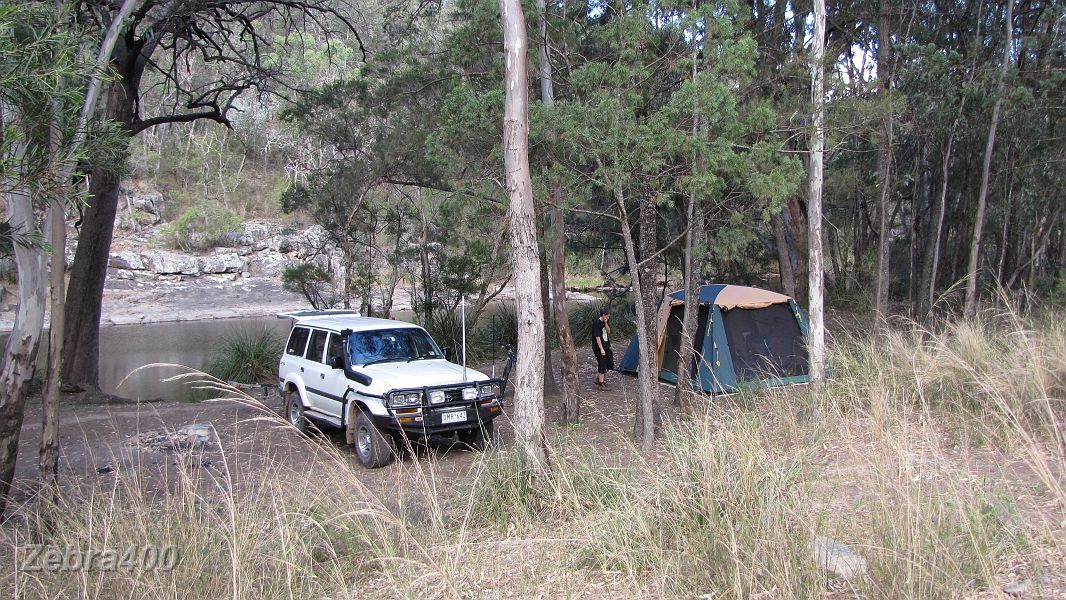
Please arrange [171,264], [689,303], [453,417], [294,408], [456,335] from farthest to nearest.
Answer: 1. [171,264]
2. [456,335]
3. [294,408]
4. [689,303]
5. [453,417]

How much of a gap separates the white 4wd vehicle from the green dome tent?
4258 mm

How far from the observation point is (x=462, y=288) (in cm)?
1708

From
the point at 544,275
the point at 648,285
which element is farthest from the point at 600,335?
the point at 648,285

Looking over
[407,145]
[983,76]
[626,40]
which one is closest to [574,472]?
[626,40]

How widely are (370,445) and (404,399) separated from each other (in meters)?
0.79

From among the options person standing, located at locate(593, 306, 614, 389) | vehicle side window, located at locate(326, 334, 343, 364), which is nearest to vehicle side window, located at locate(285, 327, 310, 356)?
vehicle side window, located at locate(326, 334, 343, 364)

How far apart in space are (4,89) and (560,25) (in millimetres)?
6241

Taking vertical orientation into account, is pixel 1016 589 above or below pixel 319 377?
above

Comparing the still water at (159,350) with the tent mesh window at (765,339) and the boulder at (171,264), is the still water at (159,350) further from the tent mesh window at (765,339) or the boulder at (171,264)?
the tent mesh window at (765,339)

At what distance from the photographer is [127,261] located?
4266 cm

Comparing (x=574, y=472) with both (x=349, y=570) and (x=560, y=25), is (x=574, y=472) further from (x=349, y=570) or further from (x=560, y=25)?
(x=560, y=25)

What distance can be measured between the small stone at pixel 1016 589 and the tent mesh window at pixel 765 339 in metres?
8.80

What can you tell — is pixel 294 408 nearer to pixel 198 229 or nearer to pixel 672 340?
pixel 672 340

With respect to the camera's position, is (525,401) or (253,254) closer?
(525,401)
